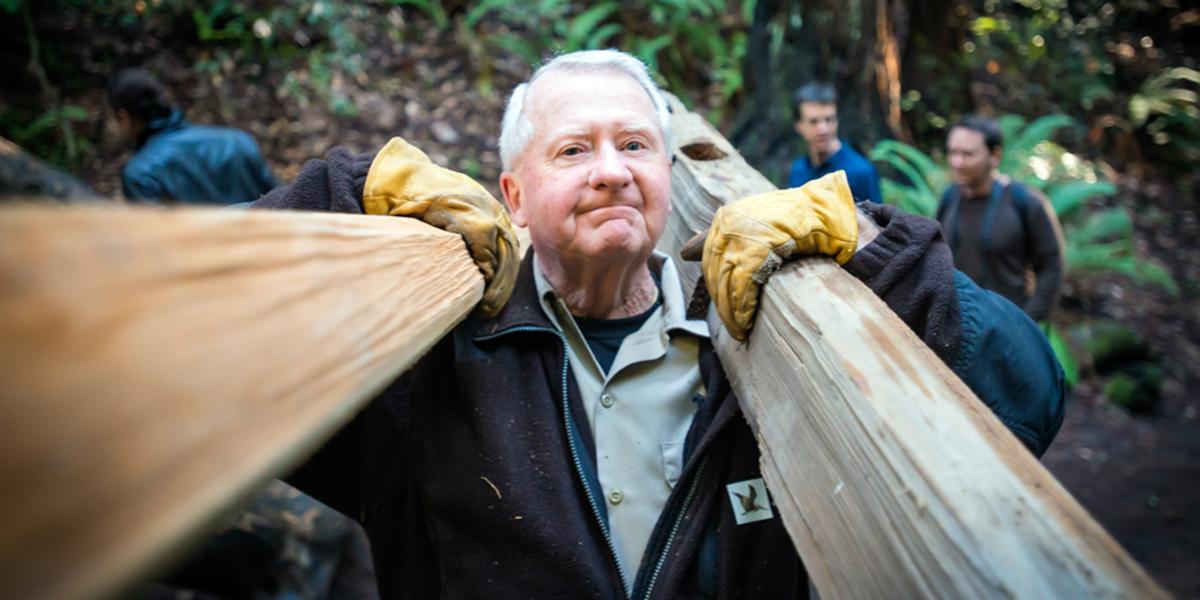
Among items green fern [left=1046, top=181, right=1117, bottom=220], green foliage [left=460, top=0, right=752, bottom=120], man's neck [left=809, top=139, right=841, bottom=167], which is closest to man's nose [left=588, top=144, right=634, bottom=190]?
man's neck [left=809, top=139, right=841, bottom=167]

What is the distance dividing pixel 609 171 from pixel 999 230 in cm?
371

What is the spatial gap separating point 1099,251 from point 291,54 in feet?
26.1

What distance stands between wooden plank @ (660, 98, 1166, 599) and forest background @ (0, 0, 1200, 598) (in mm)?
4621

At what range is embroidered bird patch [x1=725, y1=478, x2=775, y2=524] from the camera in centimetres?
154

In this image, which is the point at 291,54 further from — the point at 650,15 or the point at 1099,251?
the point at 1099,251

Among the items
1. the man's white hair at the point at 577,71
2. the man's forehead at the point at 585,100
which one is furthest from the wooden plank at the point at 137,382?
the man's white hair at the point at 577,71

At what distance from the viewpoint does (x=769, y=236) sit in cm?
134

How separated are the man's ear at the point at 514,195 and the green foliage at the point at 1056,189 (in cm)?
503

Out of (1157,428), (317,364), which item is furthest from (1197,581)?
(317,364)

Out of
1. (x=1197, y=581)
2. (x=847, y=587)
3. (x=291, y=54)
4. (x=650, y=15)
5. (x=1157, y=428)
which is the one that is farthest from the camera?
(x=650, y=15)

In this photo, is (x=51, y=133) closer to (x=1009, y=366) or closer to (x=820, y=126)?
(x=820, y=126)

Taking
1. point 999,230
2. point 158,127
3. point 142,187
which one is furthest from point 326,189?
point 999,230

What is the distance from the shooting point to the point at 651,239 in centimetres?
179

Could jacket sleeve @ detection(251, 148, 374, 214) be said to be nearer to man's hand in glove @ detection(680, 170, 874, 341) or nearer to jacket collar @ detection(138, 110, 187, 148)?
man's hand in glove @ detection(680, 170, 874, 341)
